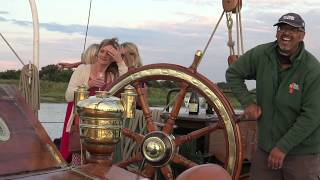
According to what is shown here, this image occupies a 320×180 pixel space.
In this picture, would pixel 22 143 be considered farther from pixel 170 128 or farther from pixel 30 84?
pixel 170 128

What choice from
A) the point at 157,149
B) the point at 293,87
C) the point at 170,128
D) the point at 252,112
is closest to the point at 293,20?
the point at 293,87

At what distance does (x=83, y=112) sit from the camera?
1895 mm

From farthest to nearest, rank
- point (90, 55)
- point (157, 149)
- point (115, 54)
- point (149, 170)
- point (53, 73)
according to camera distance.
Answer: point (53, 73), point (90, 55), point (115, 54), point (149, 170), point (157, 149)

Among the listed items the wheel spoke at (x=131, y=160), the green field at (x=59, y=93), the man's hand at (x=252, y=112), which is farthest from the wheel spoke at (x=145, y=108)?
the green field at (x=59, y=93)

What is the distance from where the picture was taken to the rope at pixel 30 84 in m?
2.82

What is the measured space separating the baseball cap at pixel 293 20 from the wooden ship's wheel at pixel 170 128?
0.48 metres

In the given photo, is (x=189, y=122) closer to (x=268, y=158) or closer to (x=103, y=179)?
(x=268, y=158)

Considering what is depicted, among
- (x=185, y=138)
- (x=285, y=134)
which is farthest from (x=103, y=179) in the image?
(x=285, y=134)

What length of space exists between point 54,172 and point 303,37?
62.6 inches

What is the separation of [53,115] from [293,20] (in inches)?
109

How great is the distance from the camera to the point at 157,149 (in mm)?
2643

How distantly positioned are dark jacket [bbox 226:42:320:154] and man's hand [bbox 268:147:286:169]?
0.10 ft

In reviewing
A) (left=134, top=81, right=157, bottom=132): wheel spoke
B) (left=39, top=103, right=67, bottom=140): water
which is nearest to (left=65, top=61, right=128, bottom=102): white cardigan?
(left=134, top=81, right=157, bottom=132): wheel spoke

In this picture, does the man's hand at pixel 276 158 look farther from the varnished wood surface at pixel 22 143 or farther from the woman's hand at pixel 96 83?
the varnished wood surface at pixel 22 143
